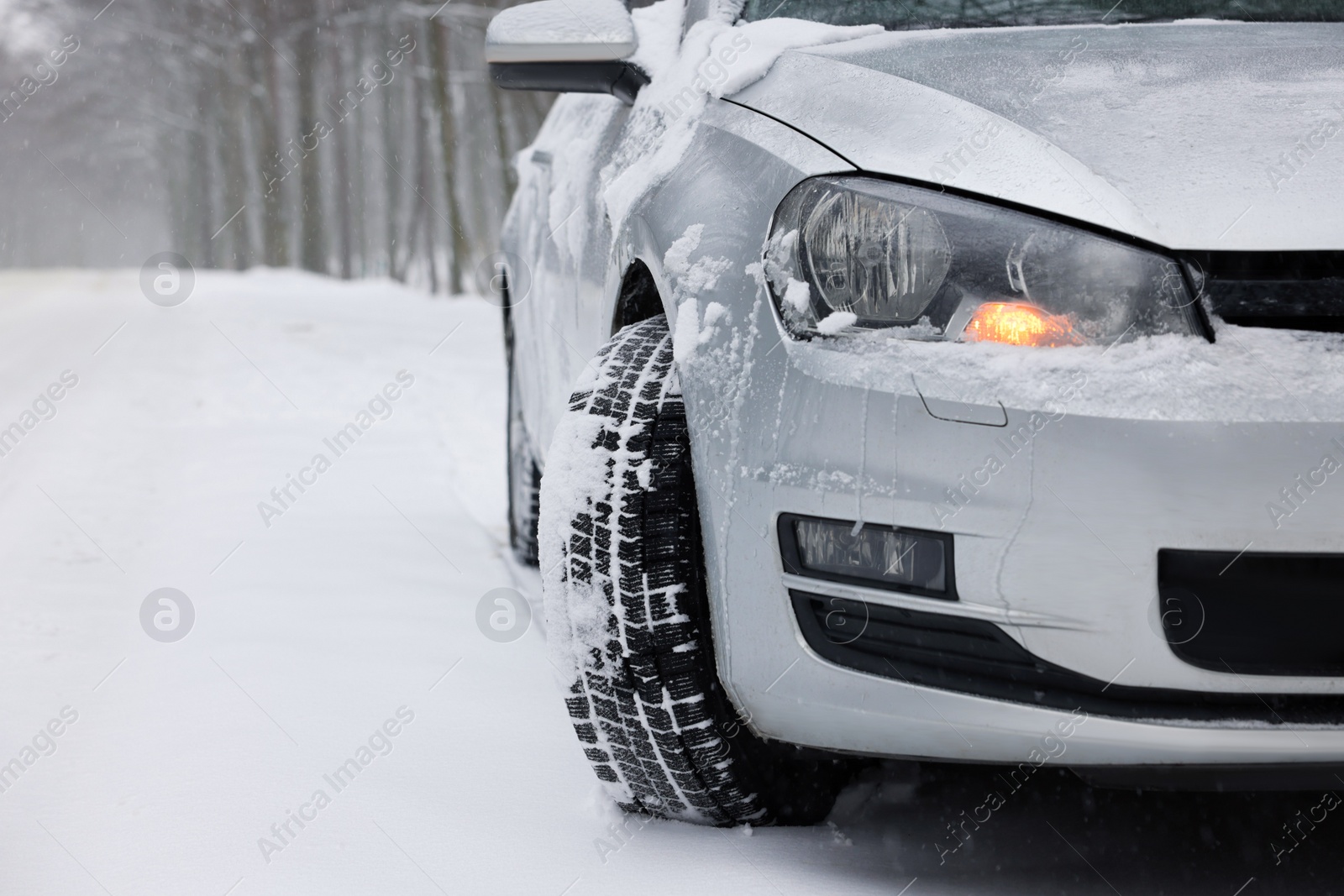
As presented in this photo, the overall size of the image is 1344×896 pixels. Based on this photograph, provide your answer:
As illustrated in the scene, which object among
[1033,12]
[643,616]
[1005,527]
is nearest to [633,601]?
[643,616]

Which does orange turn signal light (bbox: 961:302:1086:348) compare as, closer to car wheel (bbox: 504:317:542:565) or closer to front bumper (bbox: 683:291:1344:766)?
front bumper (bbox: 683:291:1344:766)

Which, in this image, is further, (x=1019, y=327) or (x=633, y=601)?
(x=633, y=601)

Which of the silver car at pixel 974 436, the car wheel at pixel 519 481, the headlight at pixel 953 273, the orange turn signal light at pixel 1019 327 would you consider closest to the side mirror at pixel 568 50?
the silver car at pixel 974 436

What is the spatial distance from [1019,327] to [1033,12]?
0.98 m

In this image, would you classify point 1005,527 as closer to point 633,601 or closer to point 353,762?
point 633,601

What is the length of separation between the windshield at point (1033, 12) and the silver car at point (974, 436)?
248mm

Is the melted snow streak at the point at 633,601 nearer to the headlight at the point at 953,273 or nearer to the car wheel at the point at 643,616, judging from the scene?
the car wheel at the point at 643,616

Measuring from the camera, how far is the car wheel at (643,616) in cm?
186

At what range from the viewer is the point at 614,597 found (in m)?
1.88

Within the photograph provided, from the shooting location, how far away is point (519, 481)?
153 inches

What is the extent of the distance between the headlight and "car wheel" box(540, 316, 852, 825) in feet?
1.06

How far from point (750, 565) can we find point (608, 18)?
122 centimetres

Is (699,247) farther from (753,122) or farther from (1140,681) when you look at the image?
(1140,681)

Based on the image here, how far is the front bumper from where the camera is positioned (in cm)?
150
